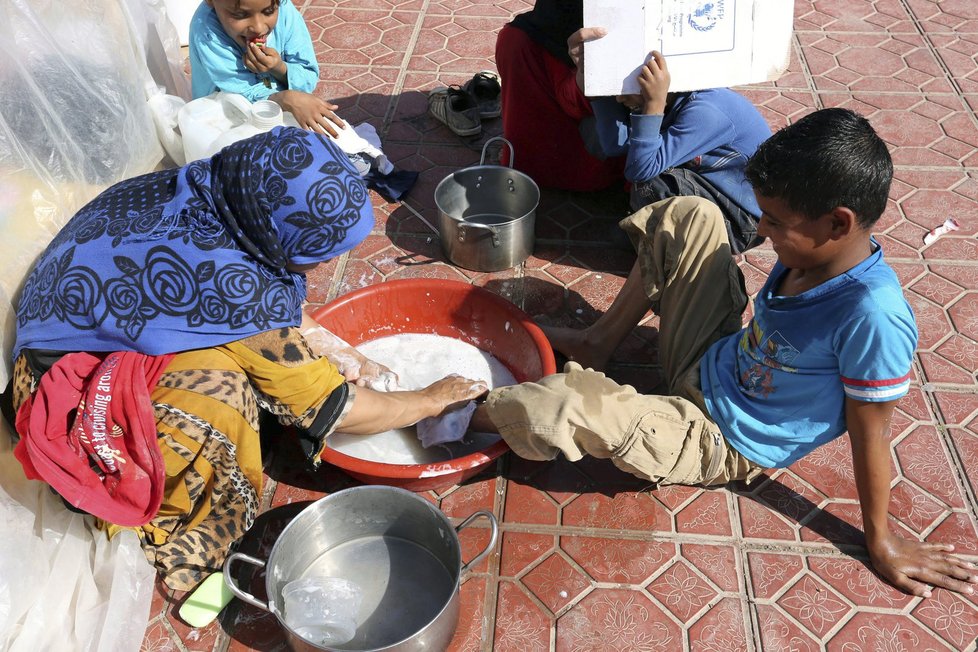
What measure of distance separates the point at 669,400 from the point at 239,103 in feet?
7.13

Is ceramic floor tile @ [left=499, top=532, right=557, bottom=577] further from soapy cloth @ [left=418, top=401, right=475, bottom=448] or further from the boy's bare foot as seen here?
the boy's bare foot

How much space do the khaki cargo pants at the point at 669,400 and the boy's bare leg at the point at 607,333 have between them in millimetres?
152

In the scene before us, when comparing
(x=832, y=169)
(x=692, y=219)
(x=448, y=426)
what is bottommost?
(x=448, y=426)

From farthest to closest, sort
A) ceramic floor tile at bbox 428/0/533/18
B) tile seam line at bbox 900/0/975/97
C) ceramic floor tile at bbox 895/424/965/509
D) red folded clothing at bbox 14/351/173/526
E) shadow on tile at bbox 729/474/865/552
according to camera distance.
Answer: ceramic floor tile at bbox 428/0/533/18, tile seam line at bbox 900/0/975/97, ceramic floor tile at bbox 895/424/965/509, shadow on tile at bbox 729/474/865/552, red folded clothing at bbox 14/351/173/526

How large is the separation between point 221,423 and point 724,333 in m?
1.50

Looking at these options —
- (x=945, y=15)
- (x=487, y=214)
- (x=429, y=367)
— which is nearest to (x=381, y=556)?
(x=429, y=367)

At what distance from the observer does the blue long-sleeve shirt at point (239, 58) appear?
10.6 ft

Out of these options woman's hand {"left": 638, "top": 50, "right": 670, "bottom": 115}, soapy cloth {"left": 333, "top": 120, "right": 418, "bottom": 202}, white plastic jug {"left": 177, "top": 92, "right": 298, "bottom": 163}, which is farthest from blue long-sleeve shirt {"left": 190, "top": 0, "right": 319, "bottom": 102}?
woman's hand {"left": 638, "top": 50, "right": 670, "bottom": 115}

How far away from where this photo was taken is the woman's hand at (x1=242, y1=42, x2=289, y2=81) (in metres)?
3.25

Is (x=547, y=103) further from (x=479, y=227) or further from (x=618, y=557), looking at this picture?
(x=618, y=557)

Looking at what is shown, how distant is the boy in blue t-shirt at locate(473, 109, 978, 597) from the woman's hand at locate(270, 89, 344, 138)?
4.83 ft

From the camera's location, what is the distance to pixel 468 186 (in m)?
3.26

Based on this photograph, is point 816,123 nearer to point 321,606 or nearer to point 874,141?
point 874,141

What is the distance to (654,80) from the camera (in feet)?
8.15
